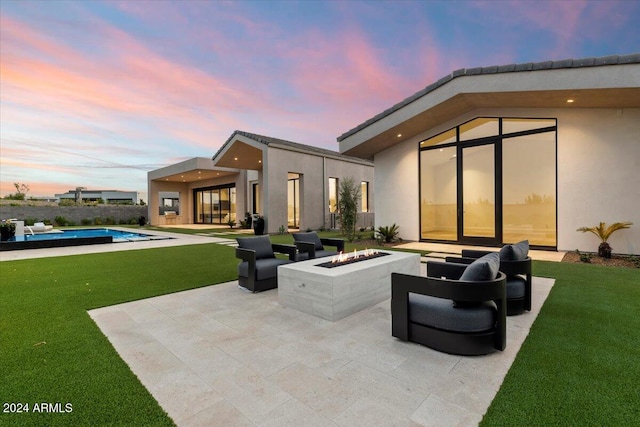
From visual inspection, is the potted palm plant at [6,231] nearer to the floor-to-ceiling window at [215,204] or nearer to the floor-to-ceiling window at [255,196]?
the floor-to-ceiling window at [255,196]

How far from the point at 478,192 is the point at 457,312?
8.16m

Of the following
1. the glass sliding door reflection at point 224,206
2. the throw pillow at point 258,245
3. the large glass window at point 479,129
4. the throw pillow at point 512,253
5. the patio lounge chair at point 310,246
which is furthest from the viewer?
the glass sliding door reflection at point 224,206

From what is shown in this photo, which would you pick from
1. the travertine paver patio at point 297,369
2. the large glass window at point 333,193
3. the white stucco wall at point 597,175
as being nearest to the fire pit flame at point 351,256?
the travertine paver patio at point 297,369

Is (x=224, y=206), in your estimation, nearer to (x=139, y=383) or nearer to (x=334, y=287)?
(x=334, y=287)

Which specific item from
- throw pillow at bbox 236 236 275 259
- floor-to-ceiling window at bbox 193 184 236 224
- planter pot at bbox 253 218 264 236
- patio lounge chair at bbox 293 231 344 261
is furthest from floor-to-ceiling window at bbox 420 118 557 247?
floor-to-ceiling window at bbox 193 184 236 224

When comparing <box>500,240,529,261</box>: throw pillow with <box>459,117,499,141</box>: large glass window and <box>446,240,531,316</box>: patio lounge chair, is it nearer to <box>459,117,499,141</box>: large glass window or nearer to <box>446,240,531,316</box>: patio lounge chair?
<box>446,240,531,316</box>: patio lounge chair

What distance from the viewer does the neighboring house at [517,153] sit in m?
7.43

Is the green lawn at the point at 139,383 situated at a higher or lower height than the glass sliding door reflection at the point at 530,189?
lower

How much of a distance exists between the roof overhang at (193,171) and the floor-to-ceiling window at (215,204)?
1410 mm

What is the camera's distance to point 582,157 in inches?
317

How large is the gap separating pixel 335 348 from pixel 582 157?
355 inches

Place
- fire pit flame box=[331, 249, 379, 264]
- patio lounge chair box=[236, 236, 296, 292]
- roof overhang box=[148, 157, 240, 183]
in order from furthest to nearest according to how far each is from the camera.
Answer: roof overhang box=[148, 157, 240, 183] < patio lounge chair box=[236, 236, 296, 292] < fire pit flame box=[331, 249, 379, 264]

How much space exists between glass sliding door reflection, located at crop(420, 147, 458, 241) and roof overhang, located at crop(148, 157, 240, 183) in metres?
13.9

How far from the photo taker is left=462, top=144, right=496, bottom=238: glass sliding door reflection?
952cm
